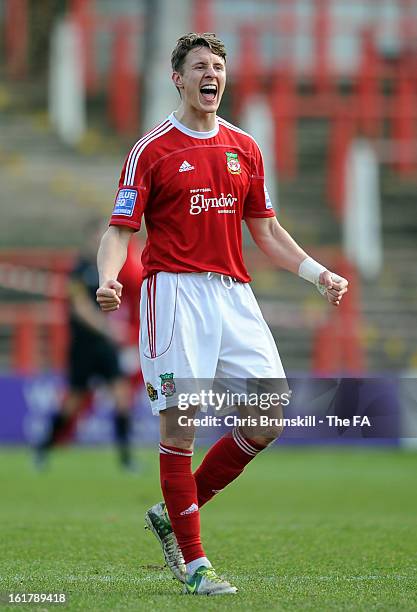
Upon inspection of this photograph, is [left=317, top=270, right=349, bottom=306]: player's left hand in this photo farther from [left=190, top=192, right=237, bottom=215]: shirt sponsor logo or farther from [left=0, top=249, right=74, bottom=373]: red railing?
[left=0, top=249, right=74, bottom=373]: red railing

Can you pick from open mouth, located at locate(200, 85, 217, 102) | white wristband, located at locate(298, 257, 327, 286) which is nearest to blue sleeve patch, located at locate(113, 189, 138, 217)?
Result: open mouth, located at locate(200, 85, 217, 102)

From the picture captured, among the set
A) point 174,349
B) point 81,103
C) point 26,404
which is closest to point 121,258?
point 174,349

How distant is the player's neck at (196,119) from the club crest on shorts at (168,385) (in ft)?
3.35

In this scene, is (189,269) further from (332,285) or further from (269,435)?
(269,435)

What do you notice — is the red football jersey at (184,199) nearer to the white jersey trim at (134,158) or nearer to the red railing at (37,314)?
the white jersey trim at (134,158)

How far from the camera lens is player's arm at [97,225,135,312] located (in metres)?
→ 5.45

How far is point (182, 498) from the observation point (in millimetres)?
5605

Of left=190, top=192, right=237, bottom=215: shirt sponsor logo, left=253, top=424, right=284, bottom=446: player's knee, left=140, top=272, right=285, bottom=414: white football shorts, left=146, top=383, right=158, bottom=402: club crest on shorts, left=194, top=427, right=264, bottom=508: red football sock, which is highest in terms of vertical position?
left=190, top=192, right=237, bottom=215: shirt sponsor logo

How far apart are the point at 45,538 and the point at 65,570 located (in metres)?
1.30

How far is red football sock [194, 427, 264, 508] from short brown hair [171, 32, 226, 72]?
151cm

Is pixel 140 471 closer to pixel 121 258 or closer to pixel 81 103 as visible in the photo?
pixel 121 258

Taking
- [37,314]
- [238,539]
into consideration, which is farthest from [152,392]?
[37,314]

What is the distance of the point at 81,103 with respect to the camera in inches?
961

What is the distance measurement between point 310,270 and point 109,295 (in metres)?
0.98
